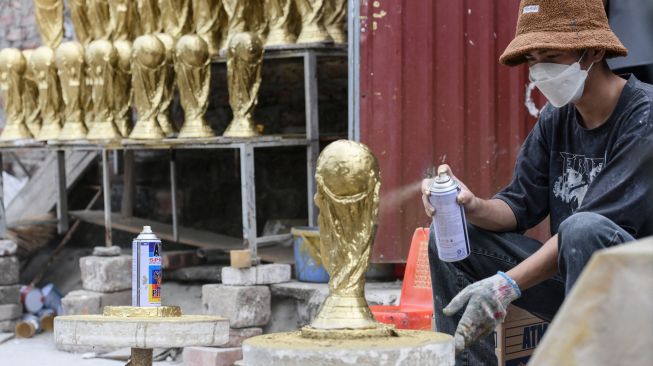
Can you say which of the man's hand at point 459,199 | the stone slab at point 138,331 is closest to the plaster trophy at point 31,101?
the stone slab at point 138,331

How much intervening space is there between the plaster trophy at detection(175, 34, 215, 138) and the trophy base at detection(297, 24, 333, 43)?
593 millimetres

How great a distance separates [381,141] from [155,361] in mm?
1560

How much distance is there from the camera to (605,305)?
1.71 metres

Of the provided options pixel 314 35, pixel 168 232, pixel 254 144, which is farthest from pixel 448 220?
pixel 168 232

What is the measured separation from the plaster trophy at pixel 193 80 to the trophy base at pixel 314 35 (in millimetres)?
593

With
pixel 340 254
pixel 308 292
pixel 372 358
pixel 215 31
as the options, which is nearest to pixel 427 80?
pixel 308 292

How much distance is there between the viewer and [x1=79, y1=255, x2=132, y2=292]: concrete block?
7020 millimetres

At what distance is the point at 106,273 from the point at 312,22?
5.96 ft

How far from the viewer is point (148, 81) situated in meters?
7.14

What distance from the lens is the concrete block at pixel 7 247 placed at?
760 cm

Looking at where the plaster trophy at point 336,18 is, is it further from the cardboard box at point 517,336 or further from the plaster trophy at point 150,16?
the cardboard box at point 517,336

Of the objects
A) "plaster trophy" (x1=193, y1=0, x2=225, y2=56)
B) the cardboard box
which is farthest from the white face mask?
"plaster trophy" (x1=193, y1=0, x2=225, y2=56)

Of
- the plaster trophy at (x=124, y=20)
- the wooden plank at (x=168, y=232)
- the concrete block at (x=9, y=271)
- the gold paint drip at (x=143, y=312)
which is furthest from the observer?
the concrete block at (x=9, y=271)

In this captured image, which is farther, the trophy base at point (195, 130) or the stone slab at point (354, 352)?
the trophy base at point (195, 130)
